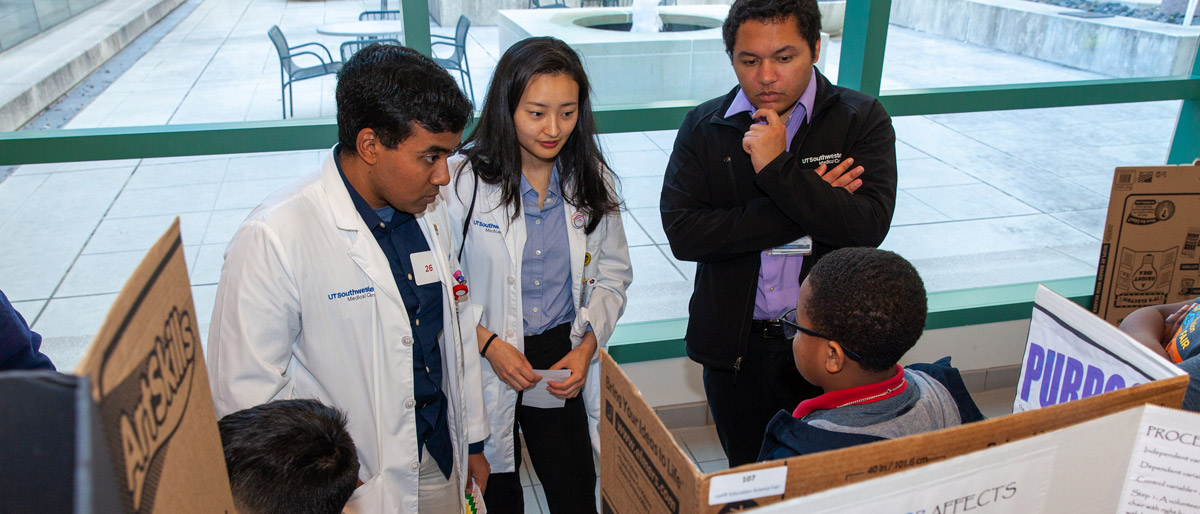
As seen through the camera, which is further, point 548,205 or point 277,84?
point 277,84

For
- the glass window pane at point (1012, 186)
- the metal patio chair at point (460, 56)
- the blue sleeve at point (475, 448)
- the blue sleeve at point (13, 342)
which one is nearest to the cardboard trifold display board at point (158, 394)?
the blue sleeve at point (13, 342)

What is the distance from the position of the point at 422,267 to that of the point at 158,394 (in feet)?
3.70

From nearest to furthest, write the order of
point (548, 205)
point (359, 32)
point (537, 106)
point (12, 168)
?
point (537, 106), point (548, 205), point (12, 168), point (359, 32)

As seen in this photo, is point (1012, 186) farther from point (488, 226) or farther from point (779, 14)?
point (488, 226)

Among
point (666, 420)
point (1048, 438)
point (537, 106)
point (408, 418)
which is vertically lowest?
point (666, 420)

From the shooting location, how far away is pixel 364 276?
1660mm

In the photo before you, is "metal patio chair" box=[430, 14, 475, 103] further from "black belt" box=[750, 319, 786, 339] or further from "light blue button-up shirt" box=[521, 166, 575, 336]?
"black belt" box=[750, 319, 786, 339]

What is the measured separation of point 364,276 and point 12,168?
2.01 m

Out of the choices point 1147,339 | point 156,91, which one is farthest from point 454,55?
point 1147,339

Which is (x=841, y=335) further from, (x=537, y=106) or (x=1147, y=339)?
(x=1147, y=339)

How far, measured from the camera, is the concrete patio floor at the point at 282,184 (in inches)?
118

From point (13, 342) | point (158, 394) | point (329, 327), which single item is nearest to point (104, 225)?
point (13, 342)

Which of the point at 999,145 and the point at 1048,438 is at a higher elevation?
the point at 1048,438

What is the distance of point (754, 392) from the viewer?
2.19 m
